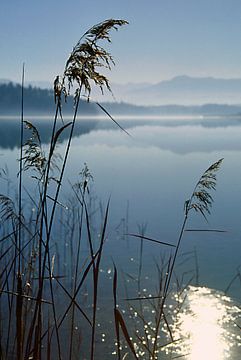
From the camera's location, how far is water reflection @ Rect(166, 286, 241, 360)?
4.20 metres

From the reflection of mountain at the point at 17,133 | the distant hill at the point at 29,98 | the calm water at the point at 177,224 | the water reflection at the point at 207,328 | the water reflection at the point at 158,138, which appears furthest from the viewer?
the distant hill at the point at 29,98

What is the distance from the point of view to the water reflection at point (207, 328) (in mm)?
4203

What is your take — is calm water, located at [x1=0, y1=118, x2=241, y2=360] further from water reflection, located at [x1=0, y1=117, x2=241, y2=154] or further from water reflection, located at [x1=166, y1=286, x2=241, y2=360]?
water reflection, located at [x1=0, y1=117, x2=241, y2=154]

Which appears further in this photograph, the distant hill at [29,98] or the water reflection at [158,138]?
the distant hill at [29,98]

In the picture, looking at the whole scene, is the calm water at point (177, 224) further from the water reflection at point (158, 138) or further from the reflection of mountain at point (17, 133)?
the reflection of mountain at point (17, 133)

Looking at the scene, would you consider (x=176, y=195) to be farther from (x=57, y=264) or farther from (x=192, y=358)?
(x=192, y=358)

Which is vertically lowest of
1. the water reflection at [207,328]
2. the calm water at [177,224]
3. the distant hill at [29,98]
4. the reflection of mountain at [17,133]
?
the water reflection at [207,328]

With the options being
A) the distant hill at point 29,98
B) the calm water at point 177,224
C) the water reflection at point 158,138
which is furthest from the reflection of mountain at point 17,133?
the distant hill at point 29,98

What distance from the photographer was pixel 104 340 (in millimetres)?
4391

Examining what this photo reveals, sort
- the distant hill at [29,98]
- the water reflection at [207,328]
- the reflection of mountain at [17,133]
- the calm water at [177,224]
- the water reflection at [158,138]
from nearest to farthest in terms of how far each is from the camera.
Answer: the water reflection at [207,328] → the calm water at [177,224] → the water reflection at [158,138] → the reflection of mountain at [17,133] → the distant hill at [29,98]

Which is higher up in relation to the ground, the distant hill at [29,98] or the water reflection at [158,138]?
the distant hill at [29,98]

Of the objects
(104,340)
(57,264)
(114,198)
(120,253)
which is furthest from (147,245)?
(114,198)

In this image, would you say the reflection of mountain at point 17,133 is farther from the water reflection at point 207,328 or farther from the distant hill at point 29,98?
the distant hill at point 29,98

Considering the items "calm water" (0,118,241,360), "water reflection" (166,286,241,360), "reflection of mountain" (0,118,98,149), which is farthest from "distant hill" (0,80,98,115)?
"water reflection" (166,286,241,360)
